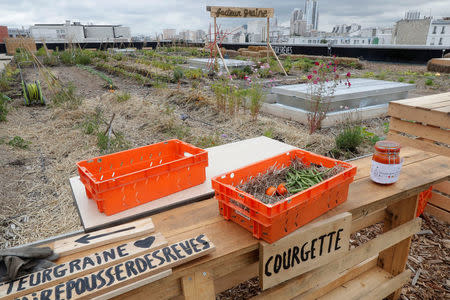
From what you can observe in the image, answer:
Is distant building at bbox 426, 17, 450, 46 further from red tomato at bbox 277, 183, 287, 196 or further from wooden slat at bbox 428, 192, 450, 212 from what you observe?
red tomato at bbox 277, 183, 287, 196

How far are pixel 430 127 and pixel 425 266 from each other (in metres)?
1.26

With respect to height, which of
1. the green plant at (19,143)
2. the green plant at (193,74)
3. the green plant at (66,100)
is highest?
the green plant at (193,74)

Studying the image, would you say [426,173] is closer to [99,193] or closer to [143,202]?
[143,202]

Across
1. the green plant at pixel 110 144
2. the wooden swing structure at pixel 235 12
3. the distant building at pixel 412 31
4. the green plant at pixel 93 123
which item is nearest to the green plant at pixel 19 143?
the green plant at pixel 93 123

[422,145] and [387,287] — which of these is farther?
[422,145]

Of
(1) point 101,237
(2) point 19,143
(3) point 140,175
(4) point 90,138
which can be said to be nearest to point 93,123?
(4) point 90,138

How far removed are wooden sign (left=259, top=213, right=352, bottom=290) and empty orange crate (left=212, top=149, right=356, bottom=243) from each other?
Answer: 4 centimetres

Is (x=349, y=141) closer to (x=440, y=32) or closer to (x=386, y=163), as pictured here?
(x=386, y=163)

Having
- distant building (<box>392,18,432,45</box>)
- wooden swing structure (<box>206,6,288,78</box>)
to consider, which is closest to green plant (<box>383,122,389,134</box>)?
wooden swing structure (<box>206,6,288,78</box>)

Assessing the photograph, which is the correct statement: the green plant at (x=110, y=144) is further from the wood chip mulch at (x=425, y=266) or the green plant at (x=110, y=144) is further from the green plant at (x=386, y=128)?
the green plant at (x=386, y=128)

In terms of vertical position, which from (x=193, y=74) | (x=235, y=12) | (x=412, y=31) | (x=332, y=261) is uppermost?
(x=412, y=31)

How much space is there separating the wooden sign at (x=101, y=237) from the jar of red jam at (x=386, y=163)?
4.06 ft

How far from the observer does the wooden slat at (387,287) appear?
211cm

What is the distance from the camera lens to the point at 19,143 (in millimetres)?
4695
